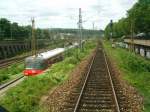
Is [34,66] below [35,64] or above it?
below

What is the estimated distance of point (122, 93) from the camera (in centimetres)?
1933

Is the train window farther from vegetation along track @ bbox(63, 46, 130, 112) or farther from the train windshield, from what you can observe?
vegetation along track @ bbox(63, 46, 130, 112)

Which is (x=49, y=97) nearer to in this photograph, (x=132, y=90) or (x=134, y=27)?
(x=132, y=90)

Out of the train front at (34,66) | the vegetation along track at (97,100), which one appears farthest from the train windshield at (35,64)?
the vegetation along track at (97,100)

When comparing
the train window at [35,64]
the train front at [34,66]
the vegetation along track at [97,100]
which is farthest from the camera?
the train window at [35,64]

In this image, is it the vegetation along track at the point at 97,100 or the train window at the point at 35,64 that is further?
the train window at the point at 35,64

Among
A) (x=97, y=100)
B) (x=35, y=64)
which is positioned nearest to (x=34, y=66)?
(x=35, y=64)

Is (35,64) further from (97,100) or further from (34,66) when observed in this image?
(97,100)

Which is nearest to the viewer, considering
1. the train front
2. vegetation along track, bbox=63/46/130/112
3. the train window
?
vegetation along track, bbox=63/46/130/112

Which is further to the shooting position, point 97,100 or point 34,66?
point 34,66

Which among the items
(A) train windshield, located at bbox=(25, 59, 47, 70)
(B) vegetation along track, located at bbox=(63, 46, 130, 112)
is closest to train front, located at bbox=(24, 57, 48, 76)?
(A) train windshield, located at bbox=(25, 59, 47, 70)

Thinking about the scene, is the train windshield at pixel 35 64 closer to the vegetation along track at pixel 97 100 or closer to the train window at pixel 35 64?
the train window at pixel 35 64

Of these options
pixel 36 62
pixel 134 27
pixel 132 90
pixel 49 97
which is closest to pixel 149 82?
pixel 132 90

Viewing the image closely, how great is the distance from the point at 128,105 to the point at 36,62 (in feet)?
72.4
